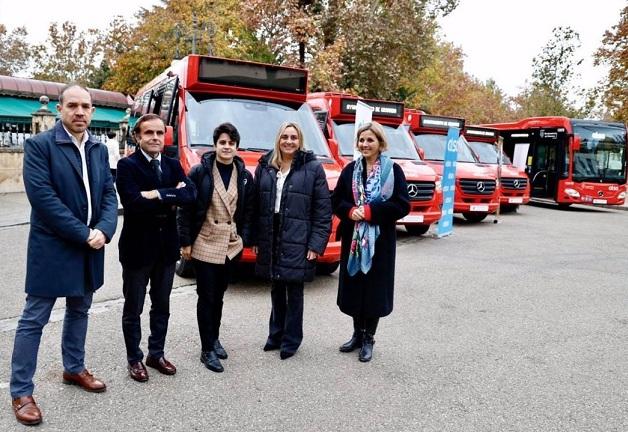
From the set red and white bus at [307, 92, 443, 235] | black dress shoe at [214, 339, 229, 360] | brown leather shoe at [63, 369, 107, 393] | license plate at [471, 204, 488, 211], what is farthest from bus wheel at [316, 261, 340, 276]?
license plate at [471, 204, 488, 211]

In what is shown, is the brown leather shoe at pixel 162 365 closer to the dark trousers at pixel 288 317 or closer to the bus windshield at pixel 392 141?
the dark trousers at pixel 288 317

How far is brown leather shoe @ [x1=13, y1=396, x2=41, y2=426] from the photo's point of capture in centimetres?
324

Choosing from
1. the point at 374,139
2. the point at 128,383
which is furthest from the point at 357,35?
the point at 128,383

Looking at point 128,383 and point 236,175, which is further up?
point 236,175

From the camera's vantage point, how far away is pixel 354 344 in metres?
4.75

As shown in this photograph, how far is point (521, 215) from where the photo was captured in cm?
1634

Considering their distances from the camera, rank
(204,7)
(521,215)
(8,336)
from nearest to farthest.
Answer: (8,336) → (521,215) → (204,7)

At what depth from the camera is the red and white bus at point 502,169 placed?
14.9 meters

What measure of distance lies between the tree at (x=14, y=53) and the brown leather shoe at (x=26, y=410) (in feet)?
182

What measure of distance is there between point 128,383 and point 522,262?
671 centimetres

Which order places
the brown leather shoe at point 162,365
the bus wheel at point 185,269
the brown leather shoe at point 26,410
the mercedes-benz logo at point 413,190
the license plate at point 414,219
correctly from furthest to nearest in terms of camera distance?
the license plate at point 414,219 < the mercedes-benz logo at point 413,190 < the bus wheel at point 185,269 < the brown leather shoe at point 162,365 < the brown leather shoe at point 26,410

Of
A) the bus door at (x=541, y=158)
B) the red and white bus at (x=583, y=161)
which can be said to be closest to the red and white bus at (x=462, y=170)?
the bus door at (x=541, y=158)

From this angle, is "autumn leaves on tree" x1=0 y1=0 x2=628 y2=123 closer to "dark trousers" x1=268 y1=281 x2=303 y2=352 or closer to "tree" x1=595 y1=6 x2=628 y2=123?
"tree" x1=595 y1=6 x2=628 y2=123

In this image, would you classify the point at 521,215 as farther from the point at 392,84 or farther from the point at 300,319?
the point at 300,319
